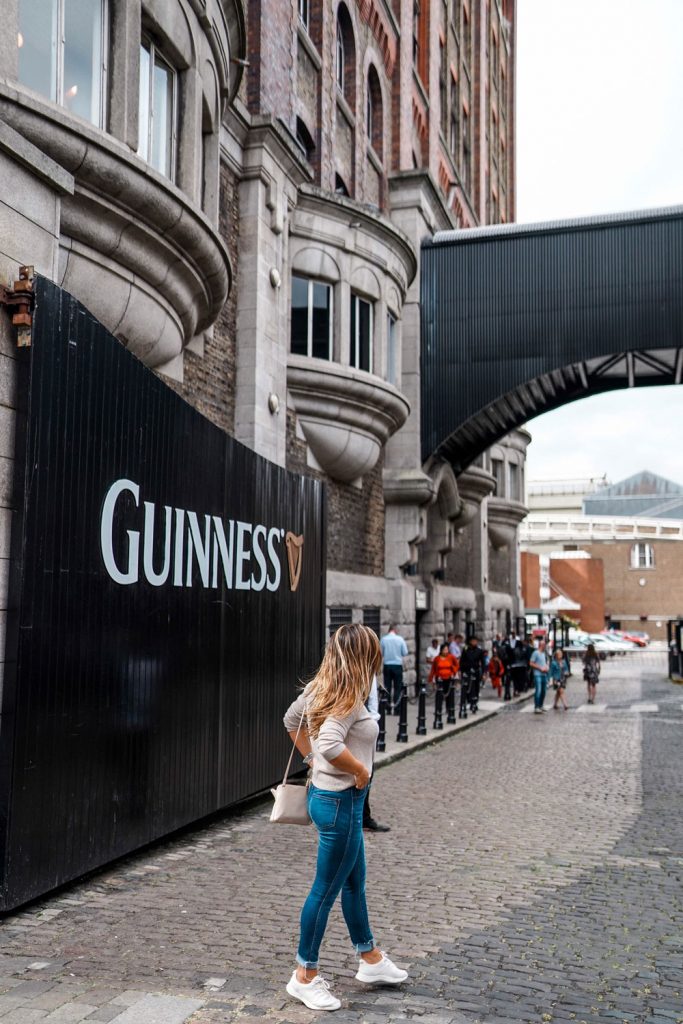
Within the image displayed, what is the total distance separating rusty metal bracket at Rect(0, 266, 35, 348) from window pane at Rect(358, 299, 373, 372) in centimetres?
1459

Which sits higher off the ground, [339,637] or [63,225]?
[63,225]

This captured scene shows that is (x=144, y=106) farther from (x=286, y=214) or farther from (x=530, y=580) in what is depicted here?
(x=530, y=580)

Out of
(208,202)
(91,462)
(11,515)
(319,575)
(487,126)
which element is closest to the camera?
(11,515)

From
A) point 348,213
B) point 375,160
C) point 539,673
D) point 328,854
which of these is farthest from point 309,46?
point 328,854

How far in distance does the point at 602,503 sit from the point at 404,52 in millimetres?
79792

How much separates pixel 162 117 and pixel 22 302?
5902mm

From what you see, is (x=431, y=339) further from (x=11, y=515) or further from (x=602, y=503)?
(x=602, y=503)

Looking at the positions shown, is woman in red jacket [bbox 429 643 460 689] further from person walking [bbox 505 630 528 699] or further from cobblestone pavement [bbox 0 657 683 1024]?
cobblestone pavement [bbox 0 657 683 1024]

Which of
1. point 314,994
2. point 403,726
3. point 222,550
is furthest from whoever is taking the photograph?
point 403,726

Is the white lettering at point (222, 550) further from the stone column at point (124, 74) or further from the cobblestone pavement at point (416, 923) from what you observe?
the stone column at point (124, 74)

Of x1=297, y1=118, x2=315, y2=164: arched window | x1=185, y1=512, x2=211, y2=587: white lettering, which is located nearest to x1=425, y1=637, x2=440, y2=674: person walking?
x1=297, y1=118, x2=315, y2=164: arched window

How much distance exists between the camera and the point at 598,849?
790cm

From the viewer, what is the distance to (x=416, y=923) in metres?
5.71

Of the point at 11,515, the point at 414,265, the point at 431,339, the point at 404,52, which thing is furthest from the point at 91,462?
the point at 404,52
